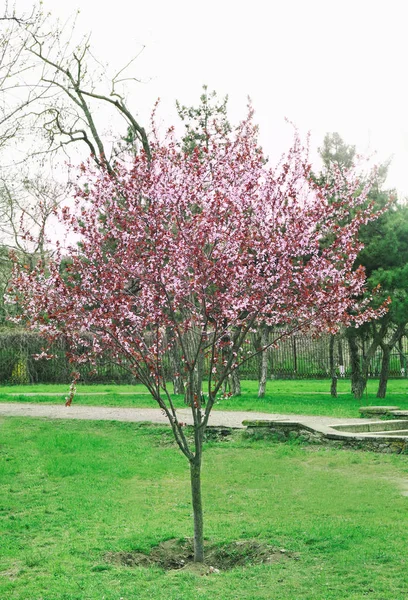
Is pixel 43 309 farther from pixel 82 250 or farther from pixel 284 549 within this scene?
pixel 284 549

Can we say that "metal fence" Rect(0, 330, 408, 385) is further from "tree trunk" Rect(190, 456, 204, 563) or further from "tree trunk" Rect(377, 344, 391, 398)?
"tree trunk" Rect(190, 456, 204, 563)

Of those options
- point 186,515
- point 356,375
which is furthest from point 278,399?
point 186,515

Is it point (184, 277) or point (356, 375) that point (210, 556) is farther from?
point (356, 375)

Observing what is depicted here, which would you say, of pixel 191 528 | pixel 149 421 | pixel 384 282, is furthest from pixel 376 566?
pixel 384 282

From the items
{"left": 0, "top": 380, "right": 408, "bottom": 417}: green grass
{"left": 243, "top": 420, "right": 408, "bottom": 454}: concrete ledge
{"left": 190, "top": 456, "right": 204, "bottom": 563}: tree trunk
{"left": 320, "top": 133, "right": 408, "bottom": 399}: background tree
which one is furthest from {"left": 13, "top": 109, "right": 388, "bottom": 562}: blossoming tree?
{"left": 320, "top": 133, "right": 408, "bottom": 399}: background tree

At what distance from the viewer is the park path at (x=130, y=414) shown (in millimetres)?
13297

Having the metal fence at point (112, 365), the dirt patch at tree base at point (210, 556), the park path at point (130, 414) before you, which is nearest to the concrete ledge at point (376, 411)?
the park path at point (130, 414)

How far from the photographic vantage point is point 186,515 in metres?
7.85

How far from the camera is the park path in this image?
13297 mm

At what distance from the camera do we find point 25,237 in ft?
23.2

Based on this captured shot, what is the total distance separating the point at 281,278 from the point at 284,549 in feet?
7.91

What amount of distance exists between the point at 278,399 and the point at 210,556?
478 inches

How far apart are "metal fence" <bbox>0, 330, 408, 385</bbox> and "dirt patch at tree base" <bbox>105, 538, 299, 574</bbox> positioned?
767 inches

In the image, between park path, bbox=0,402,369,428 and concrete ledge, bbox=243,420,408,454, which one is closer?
concrete ledge, bbox=243,420,408,454
